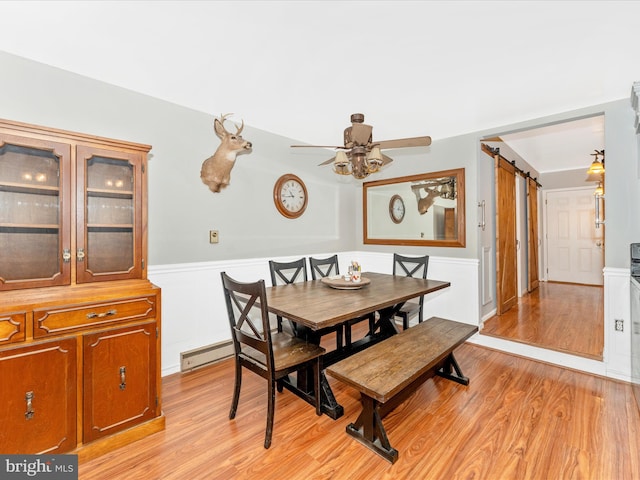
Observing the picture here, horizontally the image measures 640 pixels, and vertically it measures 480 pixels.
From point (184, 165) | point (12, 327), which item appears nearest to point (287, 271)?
point (184, 165)

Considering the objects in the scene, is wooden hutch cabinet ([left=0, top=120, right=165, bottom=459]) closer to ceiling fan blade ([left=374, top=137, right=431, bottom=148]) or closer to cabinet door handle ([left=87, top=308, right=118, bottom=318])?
cabinet door handle ([left=87, top=308, right=118, bottom=318])

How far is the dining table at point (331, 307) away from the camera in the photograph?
6.59ft

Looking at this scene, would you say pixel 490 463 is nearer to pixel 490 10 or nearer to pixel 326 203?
pixel 490 10

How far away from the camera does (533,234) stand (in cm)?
631

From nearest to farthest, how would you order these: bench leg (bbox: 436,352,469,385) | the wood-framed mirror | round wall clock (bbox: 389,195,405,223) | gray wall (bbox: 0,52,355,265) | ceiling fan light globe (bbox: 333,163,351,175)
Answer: gray wall (bbox: 0,52,355,265)
ceiling fan light globe (bbox: 333,163,351,175)
bench leg (bbox: 436,352,469,385)
the wood-framed mirror
round wall clock (bbox: 389,195,405,223)

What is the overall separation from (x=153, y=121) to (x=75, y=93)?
539mm

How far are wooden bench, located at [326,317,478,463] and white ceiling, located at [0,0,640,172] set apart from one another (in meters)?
2.06

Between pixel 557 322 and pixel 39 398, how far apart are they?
5.10 metres

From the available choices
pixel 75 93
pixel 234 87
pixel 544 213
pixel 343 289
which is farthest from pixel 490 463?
pixel 544 213

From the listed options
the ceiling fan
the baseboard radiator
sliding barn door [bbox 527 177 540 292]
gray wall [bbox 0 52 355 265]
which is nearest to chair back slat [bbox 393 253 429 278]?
gray wall [bbox 0 52 355 265]

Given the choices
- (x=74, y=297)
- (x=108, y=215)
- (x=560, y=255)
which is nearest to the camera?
(x=74, y=297)

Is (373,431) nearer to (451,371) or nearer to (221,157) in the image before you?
(451,371)

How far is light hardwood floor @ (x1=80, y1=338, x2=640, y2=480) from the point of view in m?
1.69

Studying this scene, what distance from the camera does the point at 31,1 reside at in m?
1.61
